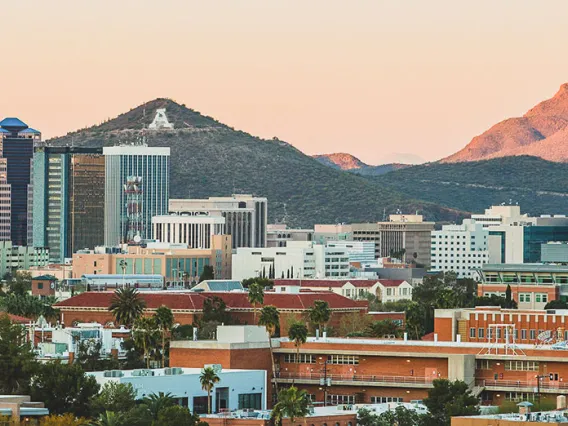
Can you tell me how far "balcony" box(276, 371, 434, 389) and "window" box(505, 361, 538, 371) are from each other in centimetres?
486

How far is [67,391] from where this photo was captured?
124 m

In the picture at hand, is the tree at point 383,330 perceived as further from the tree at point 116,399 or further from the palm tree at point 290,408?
the palm tree at point 290,408

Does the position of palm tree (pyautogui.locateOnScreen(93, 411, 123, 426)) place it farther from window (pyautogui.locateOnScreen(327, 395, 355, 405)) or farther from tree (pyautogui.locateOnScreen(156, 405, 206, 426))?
window (pyautogui.locateOnScreen(327, 395, 355, 405))

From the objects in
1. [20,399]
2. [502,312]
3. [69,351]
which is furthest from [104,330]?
[20,399]

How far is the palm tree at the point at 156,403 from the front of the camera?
116794 mm

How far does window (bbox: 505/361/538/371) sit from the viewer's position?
136500mm

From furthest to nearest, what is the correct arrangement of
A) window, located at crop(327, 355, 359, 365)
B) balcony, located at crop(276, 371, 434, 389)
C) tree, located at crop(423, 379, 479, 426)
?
window, located at crop(327, 355, 359, 365) → balcony, located at crop(276, 371, 434, 389) → tree, located at crop(423, 379, 479, 426)

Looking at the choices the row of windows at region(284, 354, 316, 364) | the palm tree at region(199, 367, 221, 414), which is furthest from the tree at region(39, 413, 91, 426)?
the row of windows at region(284, 354, 316, 364)

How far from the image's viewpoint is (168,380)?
127 meters

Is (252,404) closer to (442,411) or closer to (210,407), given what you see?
(210,407)

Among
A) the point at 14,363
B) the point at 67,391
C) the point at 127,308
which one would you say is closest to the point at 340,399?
the point at 14,363

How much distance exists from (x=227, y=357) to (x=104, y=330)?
44047 mm

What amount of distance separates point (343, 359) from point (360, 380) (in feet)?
8.11

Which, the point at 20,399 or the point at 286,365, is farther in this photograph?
the point at 286,365
